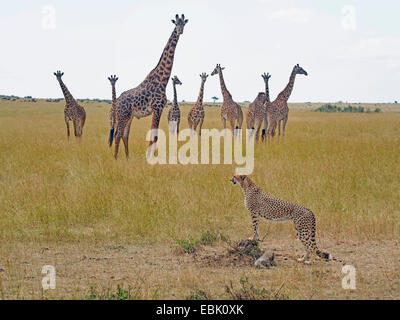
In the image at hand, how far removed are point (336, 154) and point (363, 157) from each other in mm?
678

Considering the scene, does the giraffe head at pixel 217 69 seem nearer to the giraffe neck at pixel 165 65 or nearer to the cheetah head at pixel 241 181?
the giraffe neck at pixel 165 65

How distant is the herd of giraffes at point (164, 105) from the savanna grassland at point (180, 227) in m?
1.06

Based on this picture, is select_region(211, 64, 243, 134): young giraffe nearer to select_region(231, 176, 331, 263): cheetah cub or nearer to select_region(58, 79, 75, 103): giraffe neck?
select_region(58, 79, 75, 103): giraffe neck

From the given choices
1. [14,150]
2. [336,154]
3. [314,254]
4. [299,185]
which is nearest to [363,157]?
[336,154]

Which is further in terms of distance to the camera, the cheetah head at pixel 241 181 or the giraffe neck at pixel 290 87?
the giraffe neck at pixel 290 87

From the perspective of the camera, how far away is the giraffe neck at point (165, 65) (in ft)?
36.2

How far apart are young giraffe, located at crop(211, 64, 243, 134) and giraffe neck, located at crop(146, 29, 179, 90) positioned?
362cm

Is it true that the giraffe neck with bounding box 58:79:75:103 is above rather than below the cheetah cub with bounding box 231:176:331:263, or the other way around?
above

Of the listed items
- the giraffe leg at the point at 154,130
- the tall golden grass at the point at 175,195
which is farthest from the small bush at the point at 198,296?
the giraffe leg at the point at 154,130

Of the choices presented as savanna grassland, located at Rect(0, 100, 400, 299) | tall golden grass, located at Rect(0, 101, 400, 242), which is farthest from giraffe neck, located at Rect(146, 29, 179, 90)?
savanna grassland, located at Rect(0, 100, 400, 299)

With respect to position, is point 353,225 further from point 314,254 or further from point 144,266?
point 144,266

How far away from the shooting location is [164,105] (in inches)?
426

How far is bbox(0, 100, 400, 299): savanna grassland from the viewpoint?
414 centimetres
